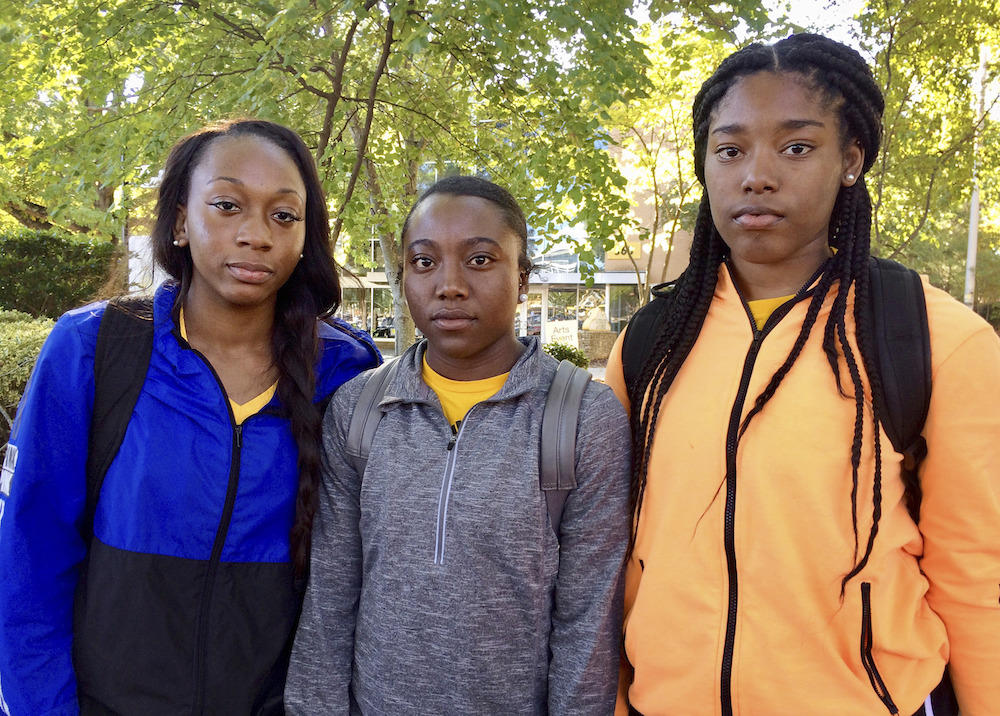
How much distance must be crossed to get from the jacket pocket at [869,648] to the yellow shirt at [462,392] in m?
0.99

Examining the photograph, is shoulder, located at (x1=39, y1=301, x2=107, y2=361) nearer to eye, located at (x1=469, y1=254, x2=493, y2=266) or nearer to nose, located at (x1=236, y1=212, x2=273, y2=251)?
nose, located at (x1=236, y1=212, x2=273, y2=251)

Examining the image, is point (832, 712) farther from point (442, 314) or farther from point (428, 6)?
point (428, 6)

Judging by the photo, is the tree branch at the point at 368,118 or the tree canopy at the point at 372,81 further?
the tree branch at the point at 368,118

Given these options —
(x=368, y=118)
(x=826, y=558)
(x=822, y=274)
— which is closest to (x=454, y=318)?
(x=822, y=274)

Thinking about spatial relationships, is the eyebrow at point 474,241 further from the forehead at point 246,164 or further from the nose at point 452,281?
the forehead at point 246,164

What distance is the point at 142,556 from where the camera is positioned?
1.81m

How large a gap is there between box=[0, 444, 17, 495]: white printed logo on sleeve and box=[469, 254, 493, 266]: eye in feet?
4.09

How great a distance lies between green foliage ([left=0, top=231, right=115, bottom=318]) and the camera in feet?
27.5

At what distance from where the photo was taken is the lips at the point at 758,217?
5.54 feet

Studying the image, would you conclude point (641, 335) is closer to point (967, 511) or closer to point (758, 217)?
point (758, 217)

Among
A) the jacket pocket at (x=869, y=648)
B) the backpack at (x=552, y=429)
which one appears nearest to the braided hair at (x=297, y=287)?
the backpack at (x=552, y=429)

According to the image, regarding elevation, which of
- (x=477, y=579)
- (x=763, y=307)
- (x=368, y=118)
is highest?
(x=368, y=118)

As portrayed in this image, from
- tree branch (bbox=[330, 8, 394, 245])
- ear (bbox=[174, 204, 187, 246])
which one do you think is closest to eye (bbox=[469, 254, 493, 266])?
ear (bbox=[174, 204, 187, 246])

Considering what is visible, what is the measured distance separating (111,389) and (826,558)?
69.1 inches
